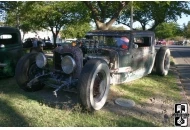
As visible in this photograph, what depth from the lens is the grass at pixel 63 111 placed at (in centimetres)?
438

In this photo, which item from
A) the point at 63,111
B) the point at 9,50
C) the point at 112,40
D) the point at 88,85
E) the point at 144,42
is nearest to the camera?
the point at 88,85

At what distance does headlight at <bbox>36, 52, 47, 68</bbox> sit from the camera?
19.5 feet

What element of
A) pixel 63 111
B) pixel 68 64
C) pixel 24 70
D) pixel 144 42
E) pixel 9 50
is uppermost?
pixel 144 42

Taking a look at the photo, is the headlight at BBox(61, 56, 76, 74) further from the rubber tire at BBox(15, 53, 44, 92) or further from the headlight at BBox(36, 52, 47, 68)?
the rubber tire at BBox(15, 53, 44, 92)

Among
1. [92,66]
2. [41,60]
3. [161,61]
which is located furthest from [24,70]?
[161,61]

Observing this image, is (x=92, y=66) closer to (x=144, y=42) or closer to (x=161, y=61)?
(x=144, y=42)

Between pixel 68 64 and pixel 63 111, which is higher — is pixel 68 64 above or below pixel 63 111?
above

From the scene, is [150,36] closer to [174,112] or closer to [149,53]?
[149,53]

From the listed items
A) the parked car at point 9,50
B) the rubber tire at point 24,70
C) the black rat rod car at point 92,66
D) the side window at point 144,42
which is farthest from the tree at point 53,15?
the rubber tire at point 24,70

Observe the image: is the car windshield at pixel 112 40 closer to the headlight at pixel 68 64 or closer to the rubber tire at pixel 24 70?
the headlight at pixel 68 64

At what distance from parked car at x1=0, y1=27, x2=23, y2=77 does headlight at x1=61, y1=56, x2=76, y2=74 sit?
288 cm

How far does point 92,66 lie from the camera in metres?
4.88

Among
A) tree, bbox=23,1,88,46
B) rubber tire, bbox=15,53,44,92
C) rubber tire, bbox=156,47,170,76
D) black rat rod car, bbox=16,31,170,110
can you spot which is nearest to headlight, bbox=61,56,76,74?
black rat rod car, bbox=16,31,170,110

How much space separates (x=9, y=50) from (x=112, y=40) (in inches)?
129
